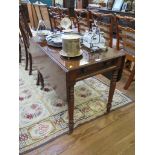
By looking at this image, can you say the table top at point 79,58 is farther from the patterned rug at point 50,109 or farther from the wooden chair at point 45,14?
the wooden chair at point 45,14

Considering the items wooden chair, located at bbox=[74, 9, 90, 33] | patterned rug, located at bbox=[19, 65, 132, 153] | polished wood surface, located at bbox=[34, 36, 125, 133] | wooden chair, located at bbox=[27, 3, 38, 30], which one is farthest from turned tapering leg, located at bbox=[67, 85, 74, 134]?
wooden chair, located at bbox=[27, 3, 38, 30]

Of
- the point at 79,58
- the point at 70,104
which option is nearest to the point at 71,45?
the point at 79,58

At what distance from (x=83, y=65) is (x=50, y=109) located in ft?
2.68

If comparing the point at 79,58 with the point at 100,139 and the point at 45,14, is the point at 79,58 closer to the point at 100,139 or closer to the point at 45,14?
the point at 100,139

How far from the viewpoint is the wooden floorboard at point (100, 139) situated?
1.47m

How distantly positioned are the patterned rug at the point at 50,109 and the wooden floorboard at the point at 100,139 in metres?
0.08

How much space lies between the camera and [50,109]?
1966 millimetres

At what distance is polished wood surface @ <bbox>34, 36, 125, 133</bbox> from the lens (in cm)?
135

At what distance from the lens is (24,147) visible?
59.6 inches

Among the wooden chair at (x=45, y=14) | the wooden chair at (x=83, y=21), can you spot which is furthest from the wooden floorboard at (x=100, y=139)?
the wooden chair at (x=83, y=21)
